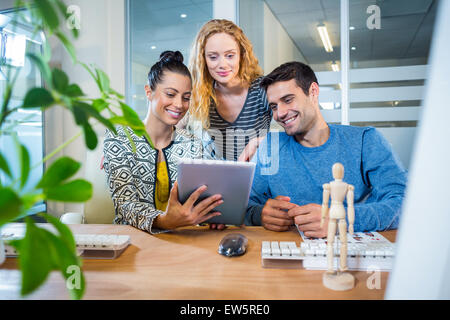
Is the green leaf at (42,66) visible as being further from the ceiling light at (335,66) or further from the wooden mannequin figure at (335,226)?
the ceiling light at (335,66)

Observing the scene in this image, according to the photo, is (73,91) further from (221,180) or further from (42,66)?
(221,180)

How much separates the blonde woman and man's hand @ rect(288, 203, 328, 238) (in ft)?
2.81

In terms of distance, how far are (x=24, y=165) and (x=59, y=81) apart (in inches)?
3.6

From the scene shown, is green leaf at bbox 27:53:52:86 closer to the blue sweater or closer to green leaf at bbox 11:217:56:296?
green leaf at bbox 11:217:56:296

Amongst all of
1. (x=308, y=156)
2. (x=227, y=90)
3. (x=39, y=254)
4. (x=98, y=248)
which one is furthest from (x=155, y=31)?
(x=39, y=254)

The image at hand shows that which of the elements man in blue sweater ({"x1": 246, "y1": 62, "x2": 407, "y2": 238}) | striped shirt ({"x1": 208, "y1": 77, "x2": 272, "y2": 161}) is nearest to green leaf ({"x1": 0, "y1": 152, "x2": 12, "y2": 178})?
man in blue sweater ({"x1": 246, "y1": 62, "x2": 407, "y2": 238})

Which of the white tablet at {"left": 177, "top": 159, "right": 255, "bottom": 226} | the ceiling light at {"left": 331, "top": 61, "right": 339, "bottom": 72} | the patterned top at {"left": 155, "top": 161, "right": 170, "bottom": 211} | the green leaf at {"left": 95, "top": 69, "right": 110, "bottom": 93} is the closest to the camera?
the green leaf at {"left": 95, "top": 69, "right": 110, "bottom": 93}

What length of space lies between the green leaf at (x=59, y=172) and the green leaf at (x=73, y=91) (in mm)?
70

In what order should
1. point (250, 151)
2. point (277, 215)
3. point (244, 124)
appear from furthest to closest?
point (244, 124)
point (250, 151)
point (277, 215)

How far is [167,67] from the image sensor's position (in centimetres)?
142

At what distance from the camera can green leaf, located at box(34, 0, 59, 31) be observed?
0.31 metres

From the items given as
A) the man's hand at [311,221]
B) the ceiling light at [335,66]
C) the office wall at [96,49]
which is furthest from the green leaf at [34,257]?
the office wall at [96,49]
